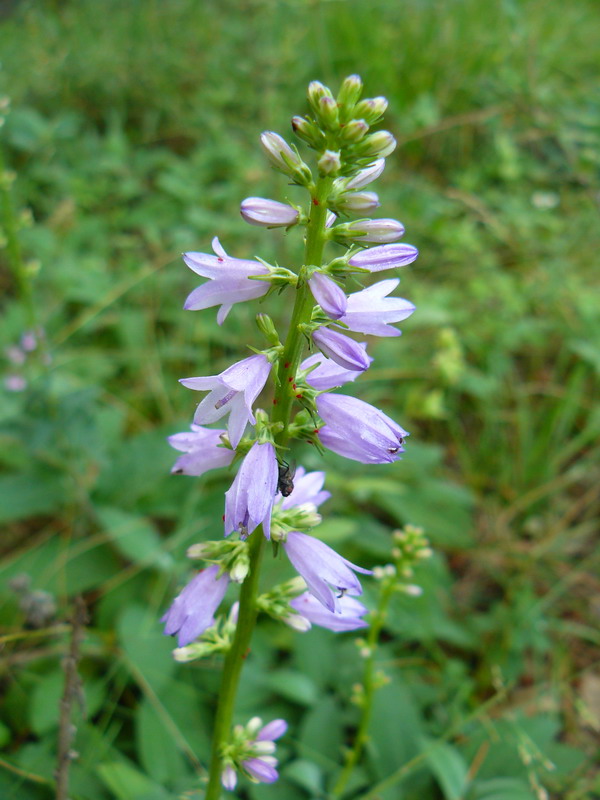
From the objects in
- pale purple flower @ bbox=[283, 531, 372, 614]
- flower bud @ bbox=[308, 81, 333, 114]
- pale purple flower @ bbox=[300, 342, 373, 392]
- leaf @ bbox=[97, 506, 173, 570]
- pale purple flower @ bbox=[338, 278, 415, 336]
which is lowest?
leaf @ bbox=[97, 506, 173, 570]

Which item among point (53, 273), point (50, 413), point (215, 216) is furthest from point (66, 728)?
point (215, 216)

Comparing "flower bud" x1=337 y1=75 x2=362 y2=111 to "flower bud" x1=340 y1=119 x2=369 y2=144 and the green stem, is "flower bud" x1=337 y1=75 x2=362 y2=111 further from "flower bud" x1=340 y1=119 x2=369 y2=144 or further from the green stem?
the green stem

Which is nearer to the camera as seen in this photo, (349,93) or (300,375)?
(349,93)

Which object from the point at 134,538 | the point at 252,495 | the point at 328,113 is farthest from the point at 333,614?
the point at 134,538

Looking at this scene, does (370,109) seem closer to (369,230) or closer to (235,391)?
(369,230)

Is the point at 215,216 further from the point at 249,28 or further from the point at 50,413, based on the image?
the point at 249,28

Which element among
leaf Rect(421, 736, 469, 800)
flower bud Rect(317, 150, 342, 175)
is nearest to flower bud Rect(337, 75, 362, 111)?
flower bud Rect(317, 150, 342, 175)

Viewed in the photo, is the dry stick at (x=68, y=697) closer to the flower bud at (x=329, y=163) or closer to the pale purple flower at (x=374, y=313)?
the pale purple flower at (x=374, y=313)
